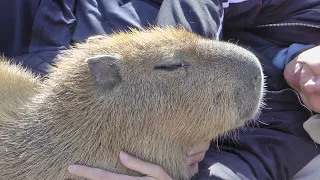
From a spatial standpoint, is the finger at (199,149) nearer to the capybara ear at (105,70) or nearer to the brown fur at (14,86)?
the capybara ear at (105,70)

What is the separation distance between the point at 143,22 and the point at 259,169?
1.06 metres

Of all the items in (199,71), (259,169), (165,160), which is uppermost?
(199,71)

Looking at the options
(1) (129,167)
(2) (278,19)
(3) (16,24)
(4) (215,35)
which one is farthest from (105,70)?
(2) (278,19)

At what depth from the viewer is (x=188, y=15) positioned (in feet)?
9.68

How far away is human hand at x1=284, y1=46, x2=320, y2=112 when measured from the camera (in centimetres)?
283

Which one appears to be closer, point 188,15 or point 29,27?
point 188,15

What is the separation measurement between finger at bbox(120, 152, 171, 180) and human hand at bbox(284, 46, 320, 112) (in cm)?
97

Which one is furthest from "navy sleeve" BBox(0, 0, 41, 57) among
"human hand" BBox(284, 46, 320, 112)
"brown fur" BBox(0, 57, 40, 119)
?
"human hand" BBox(284, 46, 320, 112)

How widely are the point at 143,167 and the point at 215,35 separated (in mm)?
899

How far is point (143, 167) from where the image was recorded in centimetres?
240

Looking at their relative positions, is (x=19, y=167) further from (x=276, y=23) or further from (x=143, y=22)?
(x=276, y=23)

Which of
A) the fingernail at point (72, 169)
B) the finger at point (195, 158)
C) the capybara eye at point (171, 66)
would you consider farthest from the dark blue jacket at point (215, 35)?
the fingernail at point (72, 169)

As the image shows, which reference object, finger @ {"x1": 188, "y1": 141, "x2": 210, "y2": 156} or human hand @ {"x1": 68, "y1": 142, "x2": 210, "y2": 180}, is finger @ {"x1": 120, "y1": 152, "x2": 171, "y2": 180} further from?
finger @ {"x1": 188, "y1": 141, "x2": 210, "y2": 156}

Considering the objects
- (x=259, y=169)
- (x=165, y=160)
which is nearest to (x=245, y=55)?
(x=165, y=160)
